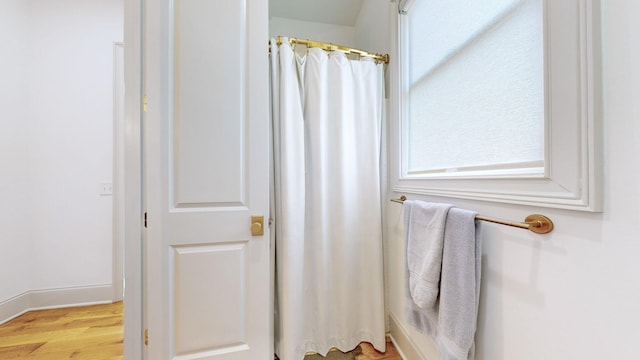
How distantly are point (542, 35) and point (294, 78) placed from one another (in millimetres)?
1131

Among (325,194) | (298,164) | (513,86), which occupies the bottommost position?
(325,194)

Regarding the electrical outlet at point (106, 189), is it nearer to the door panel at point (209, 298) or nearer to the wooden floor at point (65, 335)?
the wooden floor at point (65, 335)

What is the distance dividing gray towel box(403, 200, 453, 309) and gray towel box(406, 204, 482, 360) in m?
0.03

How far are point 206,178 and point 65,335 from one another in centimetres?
171

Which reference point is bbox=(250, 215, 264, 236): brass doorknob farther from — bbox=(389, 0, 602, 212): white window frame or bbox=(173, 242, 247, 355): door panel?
bbox=(389, 0, 602, 212): white window frame

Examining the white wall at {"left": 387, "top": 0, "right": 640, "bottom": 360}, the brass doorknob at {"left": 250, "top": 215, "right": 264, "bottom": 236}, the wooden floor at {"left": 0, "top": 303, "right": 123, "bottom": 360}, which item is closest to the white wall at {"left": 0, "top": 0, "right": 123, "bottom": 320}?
the wooden floor at {"left": 0, "top": 303, "right": 123, "bottom": 360}

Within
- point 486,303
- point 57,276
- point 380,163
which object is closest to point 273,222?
point 380,163

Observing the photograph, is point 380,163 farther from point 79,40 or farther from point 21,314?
point 21,314

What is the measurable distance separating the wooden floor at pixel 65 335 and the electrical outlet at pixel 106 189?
982 millimetres

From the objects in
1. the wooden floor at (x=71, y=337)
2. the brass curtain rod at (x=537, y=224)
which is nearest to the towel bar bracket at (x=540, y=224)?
the brass curtain rod at (x=537, y=224)

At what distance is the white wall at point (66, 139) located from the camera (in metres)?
1.99

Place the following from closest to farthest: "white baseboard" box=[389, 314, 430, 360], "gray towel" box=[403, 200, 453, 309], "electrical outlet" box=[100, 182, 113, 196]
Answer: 1. "gray towel" box=[403, 200, 453, 309]
2. "white baseboard" box=[389, 314, 430, 360]
3. "electrical outlet" box=[100, 182, 113, 196]

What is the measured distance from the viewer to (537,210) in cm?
68

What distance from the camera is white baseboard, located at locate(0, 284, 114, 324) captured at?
6.17 feet
